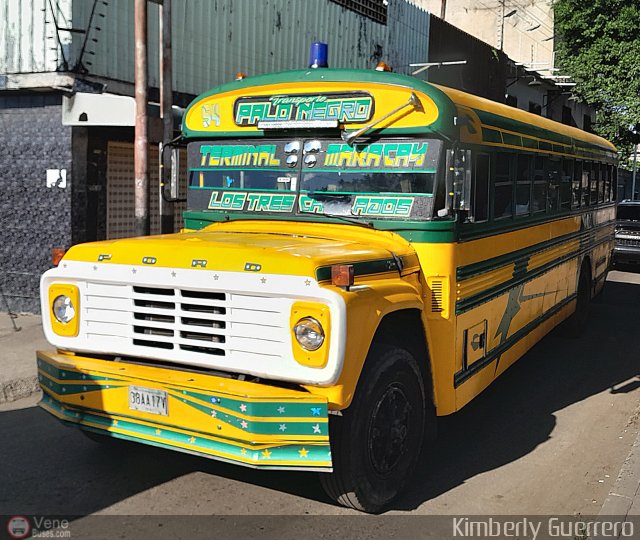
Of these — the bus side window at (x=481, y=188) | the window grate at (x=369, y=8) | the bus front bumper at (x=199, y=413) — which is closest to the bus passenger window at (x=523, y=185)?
the bus side window at (x=481, y=188)

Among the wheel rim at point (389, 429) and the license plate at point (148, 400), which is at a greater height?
the license plate at point (148, 400)

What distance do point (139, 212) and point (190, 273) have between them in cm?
505

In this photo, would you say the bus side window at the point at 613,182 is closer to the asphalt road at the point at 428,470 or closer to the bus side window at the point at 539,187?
the bus side window at the point at 539,187

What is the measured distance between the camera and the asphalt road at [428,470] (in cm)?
471

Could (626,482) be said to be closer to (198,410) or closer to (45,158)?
(198,410)

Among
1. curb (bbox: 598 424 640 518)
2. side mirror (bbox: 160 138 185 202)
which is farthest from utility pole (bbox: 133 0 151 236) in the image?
curb (bbox: 598 424 640 518)

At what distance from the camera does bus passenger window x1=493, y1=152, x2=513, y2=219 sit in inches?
238

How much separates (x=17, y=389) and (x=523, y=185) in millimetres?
5025

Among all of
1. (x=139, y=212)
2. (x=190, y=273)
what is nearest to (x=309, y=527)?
(x=190, y=273)

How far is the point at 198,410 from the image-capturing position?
412 cm

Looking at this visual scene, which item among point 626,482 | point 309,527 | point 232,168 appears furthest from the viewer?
point 232,168

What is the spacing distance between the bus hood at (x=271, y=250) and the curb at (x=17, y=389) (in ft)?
9.59

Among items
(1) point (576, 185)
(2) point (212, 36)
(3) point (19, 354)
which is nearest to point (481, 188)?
(1) point (576, 185)

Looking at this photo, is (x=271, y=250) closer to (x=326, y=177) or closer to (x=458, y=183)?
(x=326, y=177)
